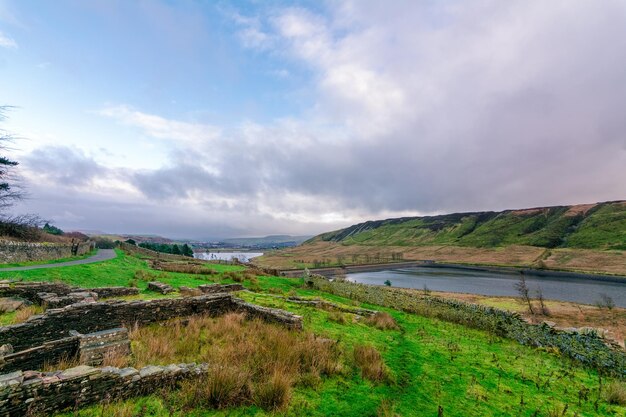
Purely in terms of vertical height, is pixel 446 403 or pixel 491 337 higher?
pixel 446 403

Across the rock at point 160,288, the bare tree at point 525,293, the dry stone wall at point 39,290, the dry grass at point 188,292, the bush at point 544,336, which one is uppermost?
the dry stone wall at point 39,290

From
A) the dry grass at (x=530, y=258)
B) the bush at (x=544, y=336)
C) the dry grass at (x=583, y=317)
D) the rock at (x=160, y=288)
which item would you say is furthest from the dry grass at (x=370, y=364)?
the dry grass at (x=530, y=258)

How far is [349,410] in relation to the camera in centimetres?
627

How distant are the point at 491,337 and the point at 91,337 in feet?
63.9

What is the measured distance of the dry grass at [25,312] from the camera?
1011 centimetres

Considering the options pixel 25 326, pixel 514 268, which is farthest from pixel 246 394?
pixel 514 268

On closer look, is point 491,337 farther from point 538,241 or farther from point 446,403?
point 538,241

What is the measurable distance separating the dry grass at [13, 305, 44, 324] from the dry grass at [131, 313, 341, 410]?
159 inches

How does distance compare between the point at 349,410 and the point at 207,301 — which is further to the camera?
the point at 207,301

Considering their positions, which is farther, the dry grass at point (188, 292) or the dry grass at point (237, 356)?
the dry grass at point (188, 292)

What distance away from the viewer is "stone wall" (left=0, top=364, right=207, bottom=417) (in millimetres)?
4957

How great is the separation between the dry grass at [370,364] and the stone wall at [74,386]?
476 centimetres

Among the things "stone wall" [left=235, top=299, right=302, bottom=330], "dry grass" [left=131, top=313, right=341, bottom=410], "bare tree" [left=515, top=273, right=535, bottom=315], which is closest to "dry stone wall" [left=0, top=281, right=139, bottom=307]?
"dry grass" [left=131, top=313, right=341, bottom=410]

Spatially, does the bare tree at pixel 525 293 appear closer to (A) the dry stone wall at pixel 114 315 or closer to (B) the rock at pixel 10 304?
(A) the dry stone wall at pixel 114 315
